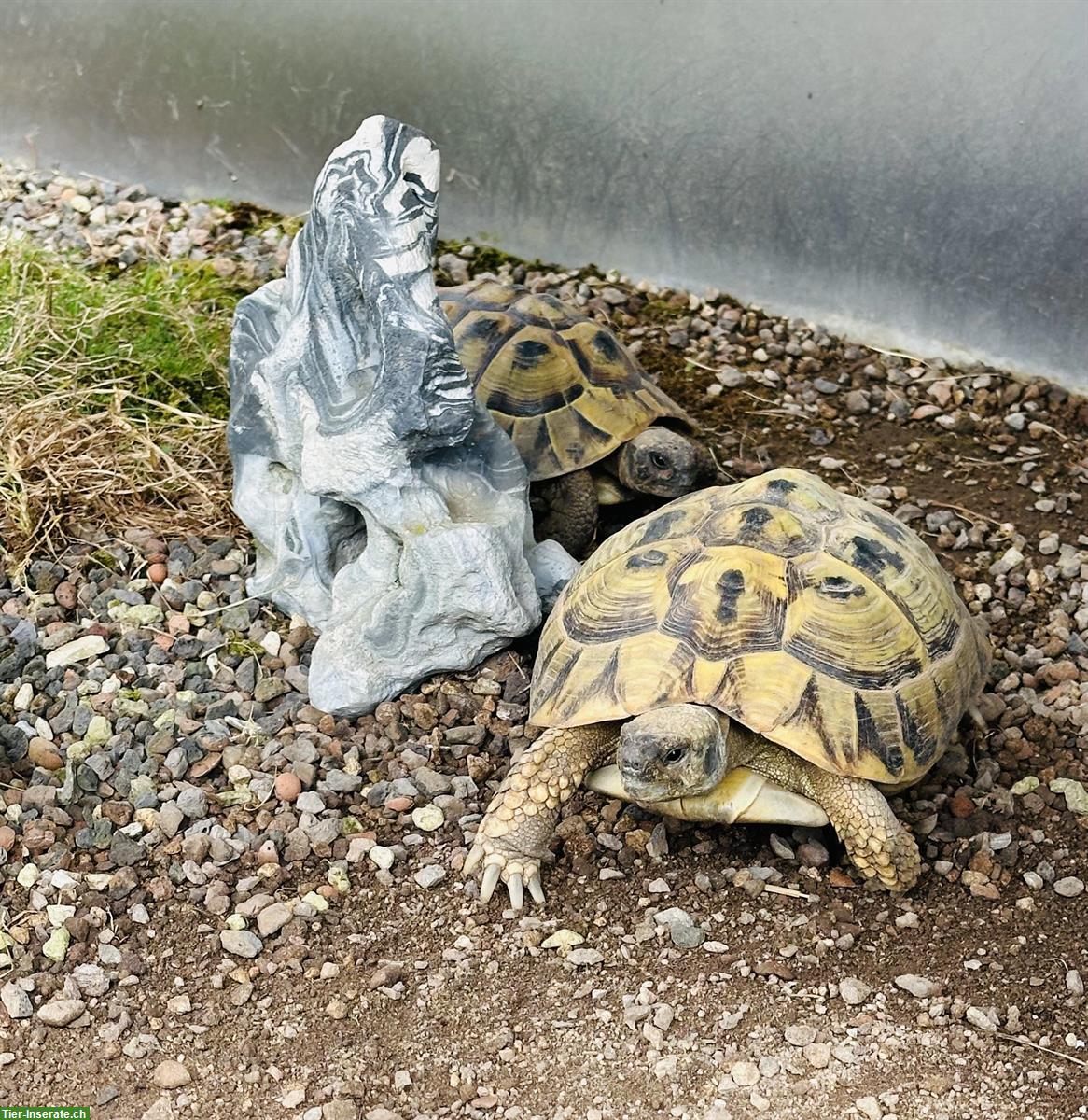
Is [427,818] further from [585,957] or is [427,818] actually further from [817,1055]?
[817,1055]

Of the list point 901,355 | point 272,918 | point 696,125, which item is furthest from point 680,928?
point 696,125

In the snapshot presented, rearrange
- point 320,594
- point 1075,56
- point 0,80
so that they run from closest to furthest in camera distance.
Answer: point 320,594 → point 1075,56 → point 0,80

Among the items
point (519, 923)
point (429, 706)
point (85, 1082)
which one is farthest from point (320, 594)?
point (85, 1082)

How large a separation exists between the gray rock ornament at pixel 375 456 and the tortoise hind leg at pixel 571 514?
1.37 feet

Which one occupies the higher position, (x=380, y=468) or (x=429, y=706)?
(x=380, y=468)

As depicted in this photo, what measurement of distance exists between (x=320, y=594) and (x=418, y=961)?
1043 millimetres

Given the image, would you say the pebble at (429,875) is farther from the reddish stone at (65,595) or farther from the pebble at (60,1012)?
the reddish stone at (65,595)

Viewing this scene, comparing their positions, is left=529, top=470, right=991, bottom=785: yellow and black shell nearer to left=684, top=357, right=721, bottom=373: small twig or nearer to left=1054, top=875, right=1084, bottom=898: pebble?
left=1054, top=875, right=1084, bottom=898: pebble

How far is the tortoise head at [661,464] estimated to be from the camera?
155 inches

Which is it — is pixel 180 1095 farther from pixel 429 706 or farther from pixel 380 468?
pixel 380 468

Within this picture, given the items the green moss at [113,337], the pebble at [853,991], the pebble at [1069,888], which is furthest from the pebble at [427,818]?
the green moss at [113,337]

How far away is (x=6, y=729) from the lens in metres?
3.19

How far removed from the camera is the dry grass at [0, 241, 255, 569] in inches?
151

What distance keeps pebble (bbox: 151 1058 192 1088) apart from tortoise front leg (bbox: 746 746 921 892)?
1217 mm
